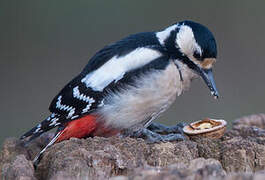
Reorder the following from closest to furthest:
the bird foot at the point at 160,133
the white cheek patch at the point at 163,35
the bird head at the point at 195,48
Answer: the bird foot at the point at 160,133, the bird head at the point at 195,48, the white cheek patch at the point at 163,35

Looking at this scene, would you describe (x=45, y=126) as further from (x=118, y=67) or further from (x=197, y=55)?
(x=197, y=55)

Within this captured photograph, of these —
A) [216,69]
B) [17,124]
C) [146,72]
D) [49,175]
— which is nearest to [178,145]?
[49,175]

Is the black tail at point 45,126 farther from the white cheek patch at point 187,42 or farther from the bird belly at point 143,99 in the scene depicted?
the white cheek patch at point 187,42

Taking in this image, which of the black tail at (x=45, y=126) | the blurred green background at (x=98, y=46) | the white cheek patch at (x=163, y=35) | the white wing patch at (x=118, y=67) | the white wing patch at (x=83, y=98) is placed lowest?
the blurred green background at (x=98, y=46)

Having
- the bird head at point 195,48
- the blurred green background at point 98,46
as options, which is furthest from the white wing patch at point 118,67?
the blurred green background at point 98,46

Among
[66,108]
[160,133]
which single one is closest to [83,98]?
[66,108]

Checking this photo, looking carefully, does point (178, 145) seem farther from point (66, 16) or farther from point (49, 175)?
point (66, 16)

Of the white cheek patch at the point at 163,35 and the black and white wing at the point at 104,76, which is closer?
the black and white wing at the point at 104,76
